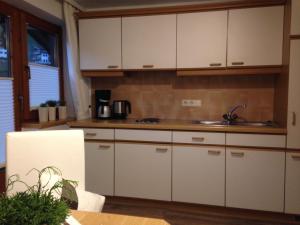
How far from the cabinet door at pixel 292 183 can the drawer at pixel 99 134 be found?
1756 mm

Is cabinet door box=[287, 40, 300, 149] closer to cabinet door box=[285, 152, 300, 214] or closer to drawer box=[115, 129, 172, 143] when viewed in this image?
cabinet door box=[285, 152, 300, 214]

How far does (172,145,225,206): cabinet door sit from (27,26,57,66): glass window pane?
5.87ft

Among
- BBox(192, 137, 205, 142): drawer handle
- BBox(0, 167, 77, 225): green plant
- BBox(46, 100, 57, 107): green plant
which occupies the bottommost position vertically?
BBox(192, 137, 205, 142): drawer handle

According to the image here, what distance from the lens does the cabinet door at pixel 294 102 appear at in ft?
7.55

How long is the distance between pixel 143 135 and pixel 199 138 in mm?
579

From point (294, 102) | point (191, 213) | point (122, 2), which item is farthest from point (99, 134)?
point (294, 102)

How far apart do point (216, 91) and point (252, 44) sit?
0.67 meters

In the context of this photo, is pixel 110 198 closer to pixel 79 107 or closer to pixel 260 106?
pixel 79 107

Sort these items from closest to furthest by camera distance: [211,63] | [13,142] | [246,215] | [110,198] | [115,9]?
[13,142] < [246,215] < [211,63] < [110,198] < [115,9]

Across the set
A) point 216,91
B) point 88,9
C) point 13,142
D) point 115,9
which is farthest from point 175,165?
point 88,9

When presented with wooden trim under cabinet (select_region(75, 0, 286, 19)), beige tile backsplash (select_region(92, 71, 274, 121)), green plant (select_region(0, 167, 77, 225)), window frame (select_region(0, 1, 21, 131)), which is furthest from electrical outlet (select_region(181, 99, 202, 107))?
green plant (select_region(0, 167, 77, 225))

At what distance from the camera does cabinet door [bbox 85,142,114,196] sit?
2846mm

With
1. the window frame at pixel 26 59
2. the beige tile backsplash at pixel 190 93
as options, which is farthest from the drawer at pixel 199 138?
the window frame at pixel 26 59

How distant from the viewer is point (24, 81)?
263 cm
